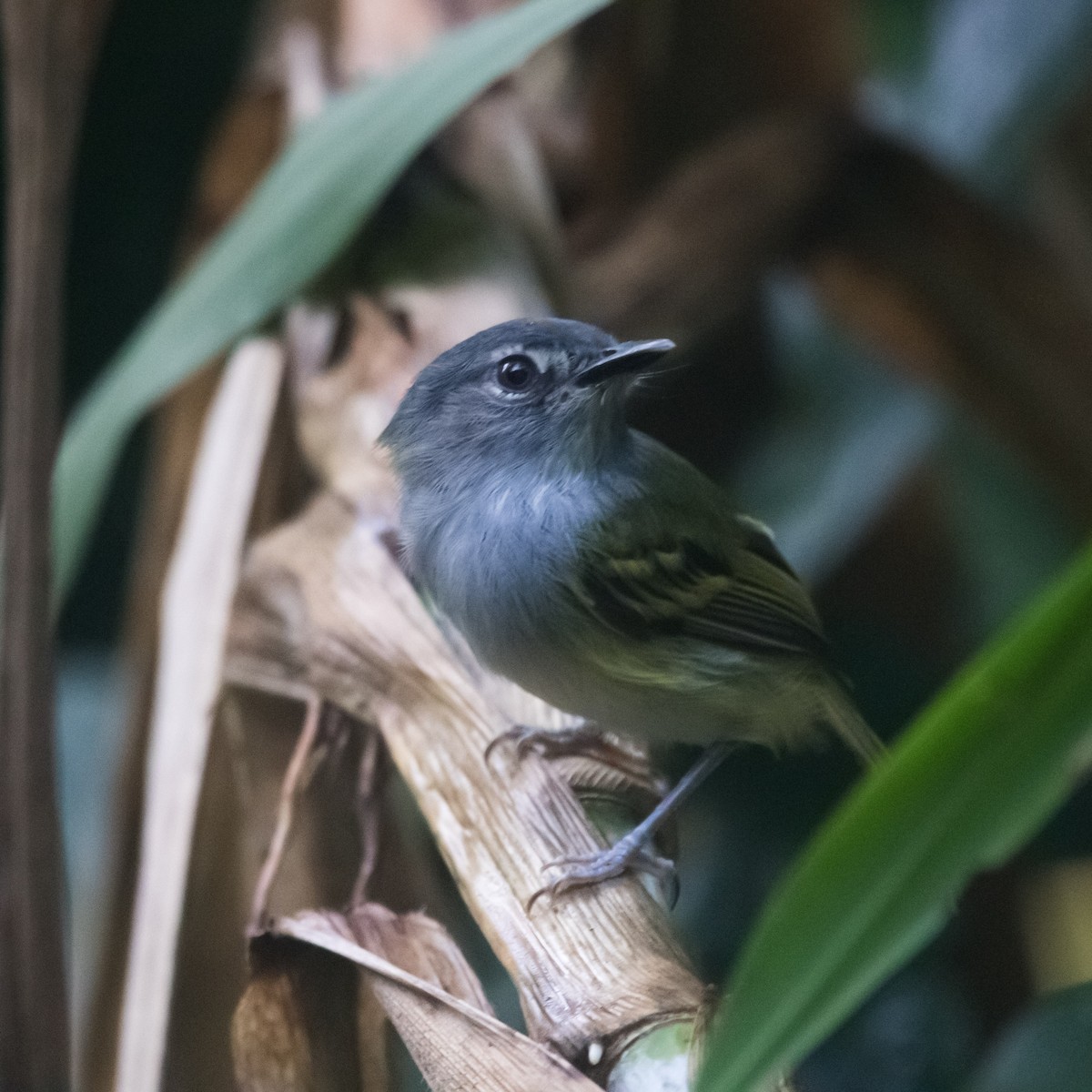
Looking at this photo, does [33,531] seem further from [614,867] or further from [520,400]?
[614,867]

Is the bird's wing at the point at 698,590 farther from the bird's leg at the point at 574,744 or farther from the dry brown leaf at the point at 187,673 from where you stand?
the dry brown leaf at the point at 187,673

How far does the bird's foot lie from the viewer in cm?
119

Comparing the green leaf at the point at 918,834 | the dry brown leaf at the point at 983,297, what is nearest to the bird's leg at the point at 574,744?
the green leaf at the point at 918,834

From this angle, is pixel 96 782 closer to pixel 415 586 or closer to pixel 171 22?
pixel 415 586

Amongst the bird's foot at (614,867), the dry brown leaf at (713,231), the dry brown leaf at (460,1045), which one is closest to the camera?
the dry brown leaf at (460,1045)

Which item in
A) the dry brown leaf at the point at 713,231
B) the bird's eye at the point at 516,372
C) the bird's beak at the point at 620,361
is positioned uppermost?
the dry brown leaf at the point at 713,231

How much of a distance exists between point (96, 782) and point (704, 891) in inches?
61.7

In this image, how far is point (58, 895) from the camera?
1710 mm

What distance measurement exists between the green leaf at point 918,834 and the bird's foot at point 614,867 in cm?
43

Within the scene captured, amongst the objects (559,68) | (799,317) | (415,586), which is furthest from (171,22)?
(415,586)

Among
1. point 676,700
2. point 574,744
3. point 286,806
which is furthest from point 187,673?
point 676,700

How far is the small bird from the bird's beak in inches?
0.5

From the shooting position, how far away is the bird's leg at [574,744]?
1.48 meters

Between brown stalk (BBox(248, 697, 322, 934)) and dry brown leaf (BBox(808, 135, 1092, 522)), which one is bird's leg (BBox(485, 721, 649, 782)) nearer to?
brown stalk (BBox(248, 697, 322, 934))
